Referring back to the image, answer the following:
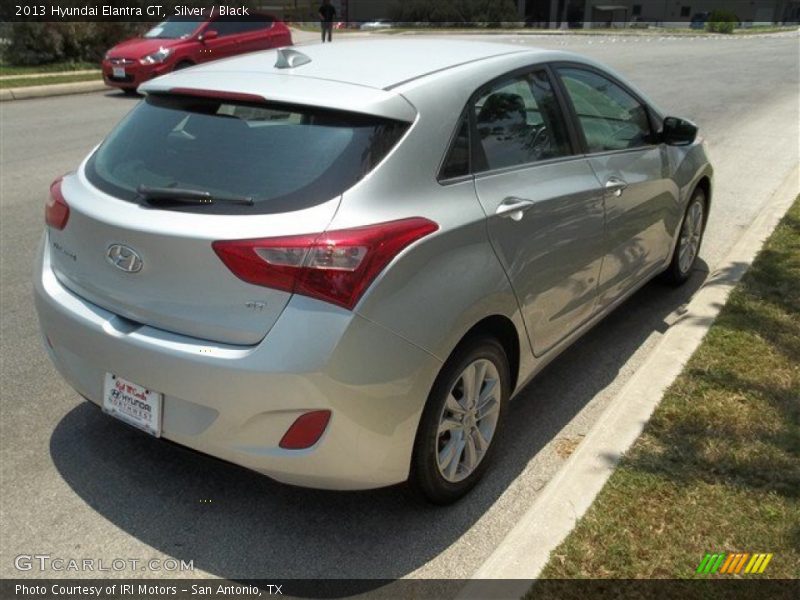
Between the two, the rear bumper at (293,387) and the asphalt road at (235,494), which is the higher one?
the rear bumper at (293,387)

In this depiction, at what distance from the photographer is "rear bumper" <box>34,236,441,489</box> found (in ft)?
7.96

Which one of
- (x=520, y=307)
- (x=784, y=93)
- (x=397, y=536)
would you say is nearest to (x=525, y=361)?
(x=520, y=307)

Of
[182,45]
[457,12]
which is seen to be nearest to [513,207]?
[182,45]

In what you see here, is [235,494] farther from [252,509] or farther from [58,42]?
[58,42]

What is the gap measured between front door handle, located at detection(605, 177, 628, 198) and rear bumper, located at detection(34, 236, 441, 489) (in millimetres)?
1628

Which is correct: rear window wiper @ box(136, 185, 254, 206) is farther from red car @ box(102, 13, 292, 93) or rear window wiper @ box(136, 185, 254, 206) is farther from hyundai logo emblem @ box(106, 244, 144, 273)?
red car @ box(102, 13, 292, 93)

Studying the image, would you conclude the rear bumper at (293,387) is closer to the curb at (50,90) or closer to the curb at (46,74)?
the curb at (50,90)

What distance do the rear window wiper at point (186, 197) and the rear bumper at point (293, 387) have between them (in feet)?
1.46

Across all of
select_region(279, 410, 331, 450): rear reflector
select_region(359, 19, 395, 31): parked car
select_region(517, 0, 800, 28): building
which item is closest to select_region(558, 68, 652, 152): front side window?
select_region(279, 410, 331, 450): rear reflector

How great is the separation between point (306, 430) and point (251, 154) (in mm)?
1005

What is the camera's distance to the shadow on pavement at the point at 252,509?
2.80 m

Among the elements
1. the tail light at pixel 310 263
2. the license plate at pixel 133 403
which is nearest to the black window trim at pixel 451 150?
the tail light at pixel 310 263

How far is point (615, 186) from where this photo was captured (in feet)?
12.6

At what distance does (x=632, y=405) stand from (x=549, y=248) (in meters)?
0.94
